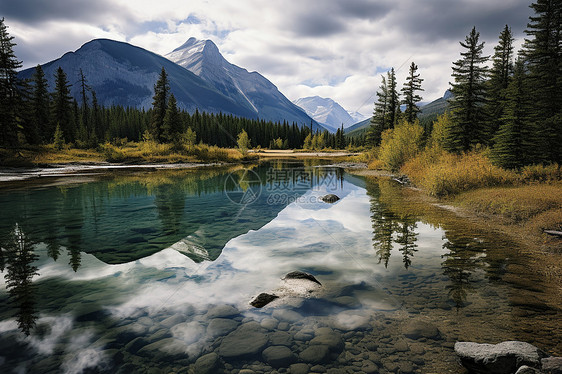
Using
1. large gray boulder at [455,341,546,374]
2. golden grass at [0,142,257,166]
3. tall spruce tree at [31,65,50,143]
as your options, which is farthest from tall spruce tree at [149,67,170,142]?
large gray boulder at [455,341,546,374]

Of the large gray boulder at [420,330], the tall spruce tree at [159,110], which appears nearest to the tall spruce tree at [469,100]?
the large gray boulder at [420,330]

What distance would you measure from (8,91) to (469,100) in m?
60.8

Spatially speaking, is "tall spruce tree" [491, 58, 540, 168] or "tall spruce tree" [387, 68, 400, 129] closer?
"tall spruce tree" [491, 58, 540, 168]

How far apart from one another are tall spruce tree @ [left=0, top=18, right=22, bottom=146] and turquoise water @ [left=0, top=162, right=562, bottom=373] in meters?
35.9

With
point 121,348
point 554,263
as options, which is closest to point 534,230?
point 554,263

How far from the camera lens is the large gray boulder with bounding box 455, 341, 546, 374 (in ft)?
12.5

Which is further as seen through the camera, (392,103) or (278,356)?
(392,103)

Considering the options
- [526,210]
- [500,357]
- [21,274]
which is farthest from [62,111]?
[500,357]

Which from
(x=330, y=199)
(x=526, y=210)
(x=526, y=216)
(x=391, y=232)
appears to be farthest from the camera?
(x=330, y=199)

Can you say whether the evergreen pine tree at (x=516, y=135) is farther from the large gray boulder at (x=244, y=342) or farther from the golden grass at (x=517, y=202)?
the large gray boulder at (x=244, y=342)

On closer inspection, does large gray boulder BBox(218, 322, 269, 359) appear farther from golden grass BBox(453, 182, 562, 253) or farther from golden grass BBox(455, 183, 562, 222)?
golden grass BBox(455, 183, 562, 222)

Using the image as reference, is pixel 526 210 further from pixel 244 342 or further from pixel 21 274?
pixel 21 274

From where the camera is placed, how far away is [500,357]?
3893 millimetres

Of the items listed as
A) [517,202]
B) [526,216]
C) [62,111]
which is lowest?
[526,216]
